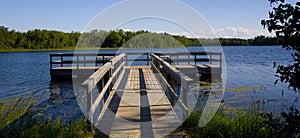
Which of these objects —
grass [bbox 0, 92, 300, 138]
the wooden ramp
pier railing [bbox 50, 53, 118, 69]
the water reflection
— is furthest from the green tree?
pier railing [bbox 50, 53, 118, 69]

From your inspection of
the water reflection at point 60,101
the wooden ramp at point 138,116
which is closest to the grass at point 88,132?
the wooden ramp at point 138,116

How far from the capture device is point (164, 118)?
205 inches

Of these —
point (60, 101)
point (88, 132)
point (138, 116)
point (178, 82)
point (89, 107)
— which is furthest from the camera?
point (60, 101)

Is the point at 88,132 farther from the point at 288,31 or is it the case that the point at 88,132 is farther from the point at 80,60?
the point at 80,60

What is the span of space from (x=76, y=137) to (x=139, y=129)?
3.15 ft

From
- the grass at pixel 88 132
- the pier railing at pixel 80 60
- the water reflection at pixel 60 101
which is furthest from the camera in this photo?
the pier railing at pixel 80 60

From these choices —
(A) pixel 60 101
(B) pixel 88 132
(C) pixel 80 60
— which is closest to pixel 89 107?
(B) pixel 88 132

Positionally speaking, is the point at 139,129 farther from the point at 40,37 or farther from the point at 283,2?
the point at 40,37

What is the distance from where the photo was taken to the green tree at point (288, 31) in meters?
2.15

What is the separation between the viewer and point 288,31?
7.17ft

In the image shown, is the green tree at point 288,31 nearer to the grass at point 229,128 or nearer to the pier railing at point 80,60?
the grass at point 229,128

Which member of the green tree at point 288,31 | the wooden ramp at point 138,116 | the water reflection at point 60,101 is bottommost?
the water reflection at point 60,101

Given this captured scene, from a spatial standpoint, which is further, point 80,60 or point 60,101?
point 80,60

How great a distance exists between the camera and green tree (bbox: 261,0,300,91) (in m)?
2.15
